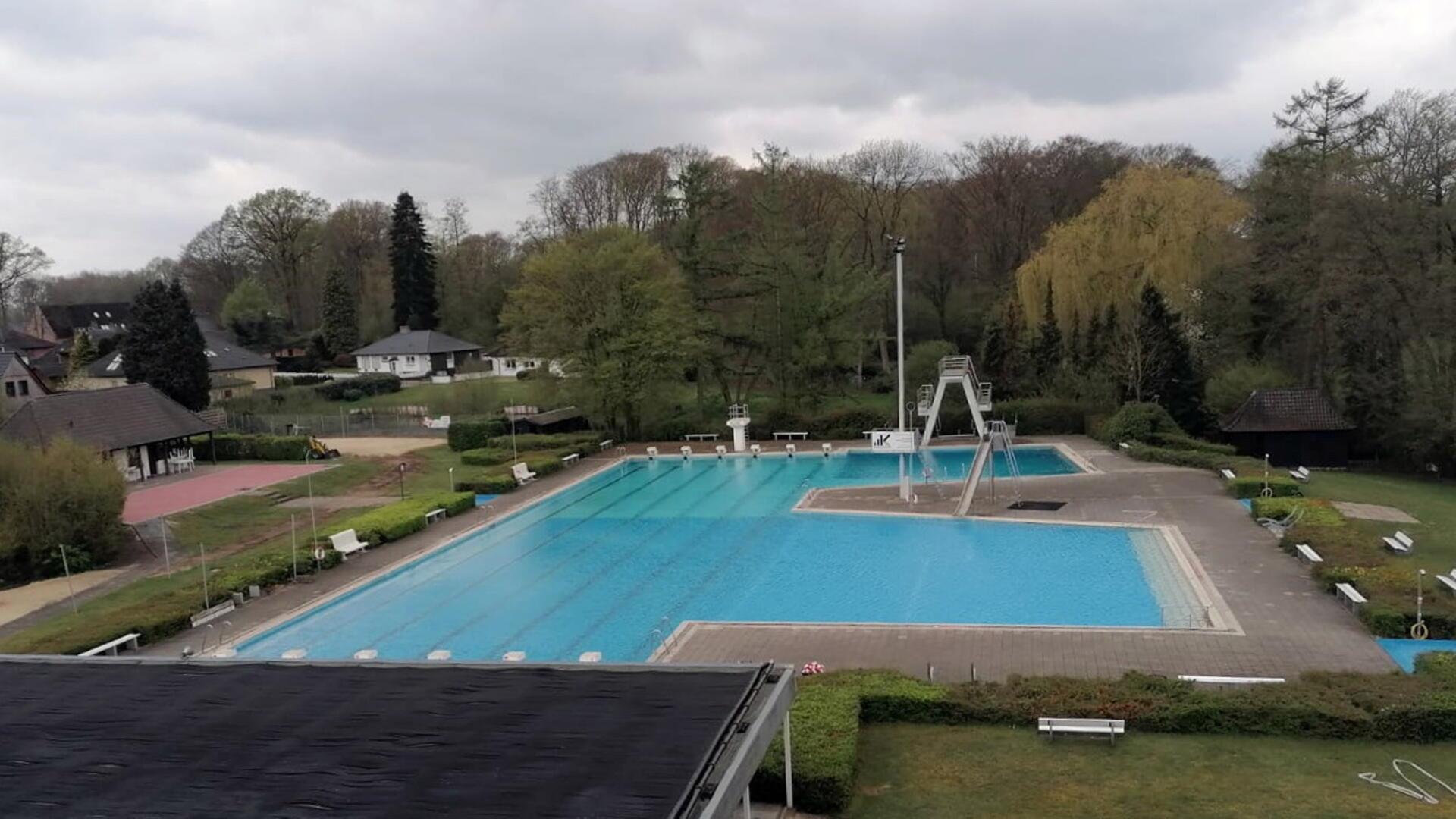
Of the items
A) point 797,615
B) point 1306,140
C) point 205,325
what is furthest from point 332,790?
point 205,325

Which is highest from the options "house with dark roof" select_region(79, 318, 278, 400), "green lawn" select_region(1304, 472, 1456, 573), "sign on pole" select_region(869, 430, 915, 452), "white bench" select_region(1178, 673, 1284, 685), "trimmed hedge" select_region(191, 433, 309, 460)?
"house with dark roof" select_region(79, 318, 278, 400)

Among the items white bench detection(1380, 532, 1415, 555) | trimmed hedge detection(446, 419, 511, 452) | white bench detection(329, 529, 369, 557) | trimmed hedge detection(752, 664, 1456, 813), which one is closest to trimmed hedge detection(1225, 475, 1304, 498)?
white bench detection(1380, 532, 1415, 555)

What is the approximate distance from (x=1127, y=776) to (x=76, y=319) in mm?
78990

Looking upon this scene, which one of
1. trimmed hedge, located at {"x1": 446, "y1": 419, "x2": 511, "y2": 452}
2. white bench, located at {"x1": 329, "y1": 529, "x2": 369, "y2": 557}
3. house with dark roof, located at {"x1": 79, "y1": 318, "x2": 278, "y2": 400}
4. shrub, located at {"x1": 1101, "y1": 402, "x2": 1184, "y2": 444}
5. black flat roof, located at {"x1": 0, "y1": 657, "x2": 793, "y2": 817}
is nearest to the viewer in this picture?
black flat roof, located at {"x1": 0, "y1": 657, "x2": 793, "y2": 817}

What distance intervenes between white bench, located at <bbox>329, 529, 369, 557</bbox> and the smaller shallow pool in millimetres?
18509

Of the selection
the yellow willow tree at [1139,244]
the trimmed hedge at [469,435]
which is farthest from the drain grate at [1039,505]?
the trimmed hedge at [469,435]

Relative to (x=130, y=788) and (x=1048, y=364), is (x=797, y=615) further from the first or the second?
(x=1048, y=364)

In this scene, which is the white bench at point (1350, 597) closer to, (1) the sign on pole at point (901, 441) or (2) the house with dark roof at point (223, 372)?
(1) the sign on pole at point (901, 441)

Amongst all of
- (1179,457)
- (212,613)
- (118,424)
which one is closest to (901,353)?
(1179,457)

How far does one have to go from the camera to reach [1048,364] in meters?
35.9

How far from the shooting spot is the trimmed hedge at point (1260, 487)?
70.6 feet

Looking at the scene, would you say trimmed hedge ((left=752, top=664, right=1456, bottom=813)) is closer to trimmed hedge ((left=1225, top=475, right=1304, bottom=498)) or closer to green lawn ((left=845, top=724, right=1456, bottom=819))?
green lawn ((left=845, top=724, right=1456, bottom=819))

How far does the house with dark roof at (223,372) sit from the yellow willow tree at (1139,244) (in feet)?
120

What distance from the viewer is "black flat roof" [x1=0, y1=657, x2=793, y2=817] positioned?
5.86m
